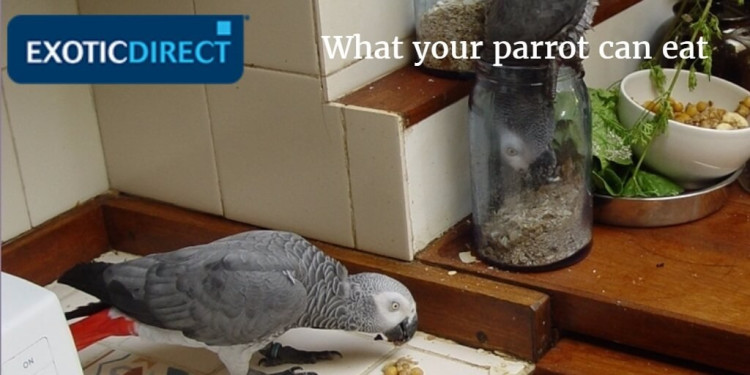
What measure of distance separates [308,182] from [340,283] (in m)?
0.15

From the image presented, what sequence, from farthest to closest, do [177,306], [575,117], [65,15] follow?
[65,15] < [575,117] < [177,306]

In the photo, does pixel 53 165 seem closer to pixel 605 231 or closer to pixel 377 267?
pixel 377 267

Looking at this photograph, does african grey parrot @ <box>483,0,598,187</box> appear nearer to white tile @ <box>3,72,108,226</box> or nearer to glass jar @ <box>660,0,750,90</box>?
glass jar @ <box>660,0,750,90</box>

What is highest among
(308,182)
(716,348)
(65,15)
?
(65,15)

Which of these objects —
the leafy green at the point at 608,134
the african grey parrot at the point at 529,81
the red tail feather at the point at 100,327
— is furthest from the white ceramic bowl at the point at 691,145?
the red tail feather at the point at 100,327

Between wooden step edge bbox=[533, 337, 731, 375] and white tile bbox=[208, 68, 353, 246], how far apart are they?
0.23 metres

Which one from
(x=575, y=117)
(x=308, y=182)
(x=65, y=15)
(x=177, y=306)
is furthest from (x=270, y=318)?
(x=65, y=15)

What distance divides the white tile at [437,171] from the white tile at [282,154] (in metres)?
0.07

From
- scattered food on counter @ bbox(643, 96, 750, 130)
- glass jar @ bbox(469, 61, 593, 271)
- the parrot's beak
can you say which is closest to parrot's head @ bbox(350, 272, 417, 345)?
the parrot's beak

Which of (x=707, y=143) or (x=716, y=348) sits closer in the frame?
(x=716, y=348)

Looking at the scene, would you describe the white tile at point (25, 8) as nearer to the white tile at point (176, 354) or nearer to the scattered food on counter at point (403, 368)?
the white tile at point (176, 354)

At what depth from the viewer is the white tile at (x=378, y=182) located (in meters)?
0.89

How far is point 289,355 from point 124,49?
345 mm

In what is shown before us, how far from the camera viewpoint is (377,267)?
941mm
